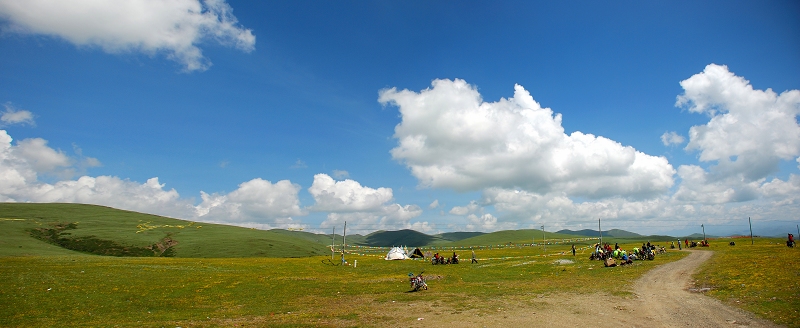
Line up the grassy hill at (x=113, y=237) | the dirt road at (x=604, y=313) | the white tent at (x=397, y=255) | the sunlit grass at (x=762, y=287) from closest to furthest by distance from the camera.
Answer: the dirt road at (x=604, y=313)
the sunlit grass at (x=762, y=287)
the white tent at (x=397, y=255)
the grassy hill at (x=113, y=237)

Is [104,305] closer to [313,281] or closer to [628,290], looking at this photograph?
[313,281]

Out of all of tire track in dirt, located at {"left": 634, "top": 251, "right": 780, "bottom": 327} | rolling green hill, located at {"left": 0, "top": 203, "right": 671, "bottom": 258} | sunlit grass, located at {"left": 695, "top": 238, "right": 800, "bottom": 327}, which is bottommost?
rolling green hill, located at {"left": 0, "top": 203, "right": 671, "bottom": 258}

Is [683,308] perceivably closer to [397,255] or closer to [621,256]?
[621,256]

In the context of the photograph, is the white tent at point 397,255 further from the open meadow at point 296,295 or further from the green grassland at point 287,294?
the open meadow at point 296,295

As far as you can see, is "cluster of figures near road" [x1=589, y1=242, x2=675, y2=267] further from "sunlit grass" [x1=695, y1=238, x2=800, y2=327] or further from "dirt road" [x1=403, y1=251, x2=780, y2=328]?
"dirt road" [x1=403, y1=251, x2=780, y2=328]

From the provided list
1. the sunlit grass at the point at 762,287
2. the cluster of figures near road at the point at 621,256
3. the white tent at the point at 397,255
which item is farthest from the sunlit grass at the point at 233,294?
the white tent at the point at 397,255

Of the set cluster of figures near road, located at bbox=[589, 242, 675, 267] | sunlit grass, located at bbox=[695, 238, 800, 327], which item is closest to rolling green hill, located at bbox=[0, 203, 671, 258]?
cluster of figures near road, located at bbox=[589, 242, 675, 267]

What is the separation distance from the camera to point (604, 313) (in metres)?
19.8

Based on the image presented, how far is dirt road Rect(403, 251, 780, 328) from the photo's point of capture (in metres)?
17.5

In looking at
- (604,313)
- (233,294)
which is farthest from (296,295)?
(604,313)

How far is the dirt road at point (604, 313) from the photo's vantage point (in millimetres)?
17500

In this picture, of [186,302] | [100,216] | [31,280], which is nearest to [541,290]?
[186,302]

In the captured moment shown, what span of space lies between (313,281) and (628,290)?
30092mm

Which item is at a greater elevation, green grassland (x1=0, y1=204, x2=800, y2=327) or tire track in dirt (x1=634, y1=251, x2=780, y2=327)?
tire track in dirt (x1=634, y1=251, x2=780, y2=327)
